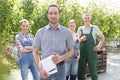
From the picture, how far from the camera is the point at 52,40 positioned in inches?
156

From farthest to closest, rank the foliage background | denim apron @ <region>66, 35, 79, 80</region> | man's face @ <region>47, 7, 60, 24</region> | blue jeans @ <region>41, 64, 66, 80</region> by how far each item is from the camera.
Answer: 1. the foliage background
2. denim apron @ <region>66, 35, 79, 80</region>
3. blue jeans @ <region>41, 64, 66, 80</region>
4. man's face @ <region>47, 7, 60, 24</region>

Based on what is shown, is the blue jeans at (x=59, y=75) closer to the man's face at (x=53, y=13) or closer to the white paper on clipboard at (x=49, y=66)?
the white paper on clipboard at (x=49, y=66)

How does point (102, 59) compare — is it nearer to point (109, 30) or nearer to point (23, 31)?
point (23, 31)

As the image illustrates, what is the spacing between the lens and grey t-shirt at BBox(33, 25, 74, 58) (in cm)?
396

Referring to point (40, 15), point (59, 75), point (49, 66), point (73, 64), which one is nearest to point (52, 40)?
point (49, 66)

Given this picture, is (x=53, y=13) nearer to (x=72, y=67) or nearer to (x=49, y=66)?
(x=49, y=66)

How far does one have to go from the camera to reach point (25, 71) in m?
5.99

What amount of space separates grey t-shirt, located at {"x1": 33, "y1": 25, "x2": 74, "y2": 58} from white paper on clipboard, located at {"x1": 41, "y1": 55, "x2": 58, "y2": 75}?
86 mm

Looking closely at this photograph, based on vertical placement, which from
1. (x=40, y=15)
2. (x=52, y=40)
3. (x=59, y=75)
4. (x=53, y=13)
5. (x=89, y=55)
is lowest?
(x=89, y=55)

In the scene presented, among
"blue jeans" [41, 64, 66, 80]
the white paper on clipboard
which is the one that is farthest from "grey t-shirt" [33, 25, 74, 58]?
"blue jeans" [41, 64, 66, 80]

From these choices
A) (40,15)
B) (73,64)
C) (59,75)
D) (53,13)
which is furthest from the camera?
(40,15)

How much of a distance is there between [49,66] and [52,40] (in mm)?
329

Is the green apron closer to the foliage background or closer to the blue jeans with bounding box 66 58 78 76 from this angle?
the blue jeans with bounding box 66 58 78 76

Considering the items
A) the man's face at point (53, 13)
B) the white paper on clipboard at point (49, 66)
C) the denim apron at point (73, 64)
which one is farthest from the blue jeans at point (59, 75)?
the denim apron at point (73, 64)
